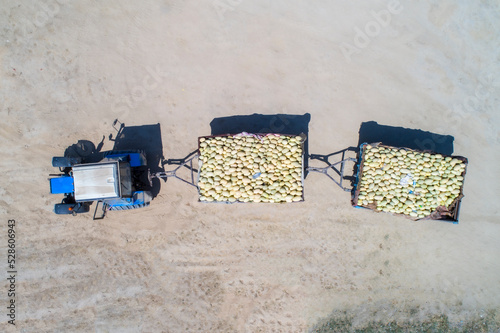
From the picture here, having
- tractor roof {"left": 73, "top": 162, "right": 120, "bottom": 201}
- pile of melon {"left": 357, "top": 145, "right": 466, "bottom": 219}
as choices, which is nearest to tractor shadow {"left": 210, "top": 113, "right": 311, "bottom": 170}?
pile of melon {"left": 357, "top": 145, "right": 466, "bottom": 219}

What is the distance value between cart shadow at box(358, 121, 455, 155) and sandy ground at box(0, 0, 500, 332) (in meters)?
0.25

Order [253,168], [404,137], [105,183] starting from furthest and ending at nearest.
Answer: [404,137], [253,168], [105,183]

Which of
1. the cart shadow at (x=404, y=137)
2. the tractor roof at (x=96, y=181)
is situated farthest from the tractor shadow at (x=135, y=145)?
the cart shadow at (x=404, y=137)

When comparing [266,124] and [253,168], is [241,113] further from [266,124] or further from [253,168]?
[253,168]

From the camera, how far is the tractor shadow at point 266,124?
904cm

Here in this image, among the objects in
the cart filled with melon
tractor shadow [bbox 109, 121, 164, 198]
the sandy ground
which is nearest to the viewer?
the cart filled with melon

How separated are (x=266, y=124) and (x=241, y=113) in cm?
85

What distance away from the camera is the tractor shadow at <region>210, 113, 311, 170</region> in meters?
9.04

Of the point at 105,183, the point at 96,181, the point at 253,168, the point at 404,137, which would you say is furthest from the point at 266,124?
the point at 96,181

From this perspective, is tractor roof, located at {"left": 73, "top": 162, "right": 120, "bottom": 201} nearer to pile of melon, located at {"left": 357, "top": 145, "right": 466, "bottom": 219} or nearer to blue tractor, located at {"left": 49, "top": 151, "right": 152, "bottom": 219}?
blue tractor, located at {"left": 49, "top": 151, "right": 152, "bottom": 219}

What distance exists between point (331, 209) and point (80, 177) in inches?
281

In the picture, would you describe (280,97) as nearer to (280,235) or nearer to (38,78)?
(280,235)

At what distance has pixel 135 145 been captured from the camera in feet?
29.9

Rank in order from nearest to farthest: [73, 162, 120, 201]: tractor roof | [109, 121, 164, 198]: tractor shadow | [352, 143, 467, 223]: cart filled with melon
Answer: [73, 162, 120, 201]: tractor roof
[352, 143, 467, 223]: cart filled with melon
[109, 121, 164, 198]: tractor shadow
